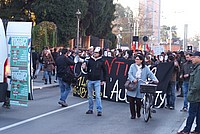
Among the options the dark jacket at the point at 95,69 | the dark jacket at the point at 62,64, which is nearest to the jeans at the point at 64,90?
the dark jacket at the point at 62,64

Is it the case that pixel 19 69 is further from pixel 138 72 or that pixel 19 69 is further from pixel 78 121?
pixel 138 72

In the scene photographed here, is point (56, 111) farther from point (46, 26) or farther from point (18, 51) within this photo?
point (46, 26)

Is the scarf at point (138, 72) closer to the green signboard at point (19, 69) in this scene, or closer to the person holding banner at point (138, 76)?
the person holding banner at point (138, 76)

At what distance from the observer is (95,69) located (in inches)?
482

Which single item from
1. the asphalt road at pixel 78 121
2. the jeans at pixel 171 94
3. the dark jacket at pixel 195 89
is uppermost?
the dark jacket at pixel 195 89

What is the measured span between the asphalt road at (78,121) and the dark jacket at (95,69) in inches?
41.2

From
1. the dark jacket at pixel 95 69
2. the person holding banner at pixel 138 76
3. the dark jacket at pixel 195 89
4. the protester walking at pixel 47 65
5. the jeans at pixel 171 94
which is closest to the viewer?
the dark jacket at pixel 195 89

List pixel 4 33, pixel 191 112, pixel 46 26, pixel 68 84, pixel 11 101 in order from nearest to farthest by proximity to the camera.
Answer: pixel 191 112 → pixel 4 33 → pixel 11 101 → pixel 68 84 → pixel 46 26

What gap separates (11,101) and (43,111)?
104 cm

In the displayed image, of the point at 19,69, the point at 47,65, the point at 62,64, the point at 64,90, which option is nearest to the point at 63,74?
the point at 62,64

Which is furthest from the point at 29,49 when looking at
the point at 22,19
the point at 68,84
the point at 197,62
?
the point at 22,19

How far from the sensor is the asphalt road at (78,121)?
10047mm

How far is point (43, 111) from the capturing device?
12781 mm

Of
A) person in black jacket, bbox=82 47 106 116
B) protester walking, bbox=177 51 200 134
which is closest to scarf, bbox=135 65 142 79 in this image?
person in black jacket, bbox=82 47 106 116
